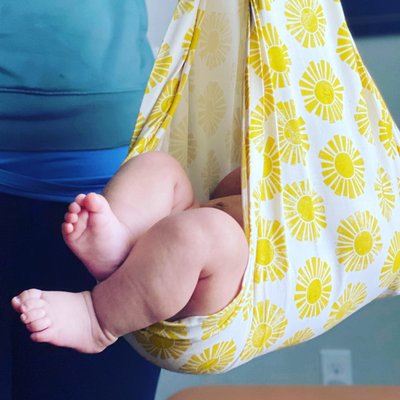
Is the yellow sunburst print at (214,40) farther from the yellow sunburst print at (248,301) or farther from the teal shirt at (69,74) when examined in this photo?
the yellow sunburst print at (248,301)

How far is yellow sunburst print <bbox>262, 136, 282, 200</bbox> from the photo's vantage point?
77cm

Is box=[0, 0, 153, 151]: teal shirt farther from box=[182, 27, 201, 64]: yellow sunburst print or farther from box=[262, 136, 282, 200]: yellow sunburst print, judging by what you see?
box=[262, 136, 282, 200]: yellow sunburst print

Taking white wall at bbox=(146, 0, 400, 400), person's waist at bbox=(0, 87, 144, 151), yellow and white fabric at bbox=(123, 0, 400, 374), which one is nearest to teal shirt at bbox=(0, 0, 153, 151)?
person's waist at bbox=(0, 87, 144, 151)

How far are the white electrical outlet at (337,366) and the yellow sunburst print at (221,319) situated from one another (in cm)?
87

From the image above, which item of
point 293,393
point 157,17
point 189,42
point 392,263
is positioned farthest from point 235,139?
point 157,17

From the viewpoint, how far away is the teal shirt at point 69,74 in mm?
885

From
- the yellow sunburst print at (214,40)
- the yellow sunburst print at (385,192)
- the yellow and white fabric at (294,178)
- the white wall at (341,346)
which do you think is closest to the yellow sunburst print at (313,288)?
the yellow and white fabric at (294,178)

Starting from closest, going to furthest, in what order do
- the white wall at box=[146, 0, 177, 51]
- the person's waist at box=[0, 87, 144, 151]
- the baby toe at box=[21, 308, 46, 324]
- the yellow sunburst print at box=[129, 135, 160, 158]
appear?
the baby toe at box=[21, 308, 46, 324] < the yellow sunburst print at box=[129, 135, 160, 158] < the person's waist at box=[0, 87, 144, 151] < the white wall at box=[146, 0, 177, 51]

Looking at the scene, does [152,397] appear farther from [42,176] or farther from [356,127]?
[356,127]

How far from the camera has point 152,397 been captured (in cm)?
107

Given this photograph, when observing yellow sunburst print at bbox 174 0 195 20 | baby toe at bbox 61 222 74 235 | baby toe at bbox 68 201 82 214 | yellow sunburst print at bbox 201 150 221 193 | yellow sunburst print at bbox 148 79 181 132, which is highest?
yellow sunburst print at bbox 174 0 195 20

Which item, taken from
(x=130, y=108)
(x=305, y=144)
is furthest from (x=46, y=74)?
(x=305, y=144)

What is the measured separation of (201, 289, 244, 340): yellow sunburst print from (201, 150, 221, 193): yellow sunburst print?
0.97ft

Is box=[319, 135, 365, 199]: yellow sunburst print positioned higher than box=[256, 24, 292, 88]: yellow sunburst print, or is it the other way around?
box=[256, 24, 292, 88]: yellow sunburst print
